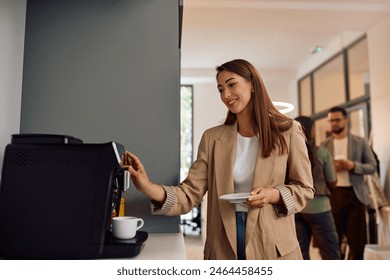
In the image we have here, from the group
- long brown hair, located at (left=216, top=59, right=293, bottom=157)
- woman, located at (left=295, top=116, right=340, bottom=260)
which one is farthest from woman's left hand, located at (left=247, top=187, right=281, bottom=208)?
woman, located at (left=295, top=116, right=340, bottom=260)

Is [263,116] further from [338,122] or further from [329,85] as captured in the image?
[329,85]

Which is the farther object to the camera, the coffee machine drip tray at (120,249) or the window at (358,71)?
the window at (358,71)

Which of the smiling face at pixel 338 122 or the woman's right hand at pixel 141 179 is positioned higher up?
the smiling face at pixel 338 122

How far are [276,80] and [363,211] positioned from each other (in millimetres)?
2331

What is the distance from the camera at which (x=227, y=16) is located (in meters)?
2.43

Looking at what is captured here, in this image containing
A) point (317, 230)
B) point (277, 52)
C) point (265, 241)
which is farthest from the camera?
point (277, 52)

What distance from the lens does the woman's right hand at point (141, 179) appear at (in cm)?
91

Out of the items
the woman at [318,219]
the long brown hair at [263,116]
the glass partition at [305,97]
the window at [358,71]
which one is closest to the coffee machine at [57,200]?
the long brown hair at [263,116]

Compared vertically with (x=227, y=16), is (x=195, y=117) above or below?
below

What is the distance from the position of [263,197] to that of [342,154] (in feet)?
5.80

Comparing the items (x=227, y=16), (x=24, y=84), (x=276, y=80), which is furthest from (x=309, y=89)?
(x=24, y=84)

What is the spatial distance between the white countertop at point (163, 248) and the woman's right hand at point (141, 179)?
4.1 inches

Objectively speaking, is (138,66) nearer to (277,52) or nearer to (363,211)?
(363,211)

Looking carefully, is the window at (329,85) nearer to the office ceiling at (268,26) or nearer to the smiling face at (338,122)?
the office ceiling at (268,26)
